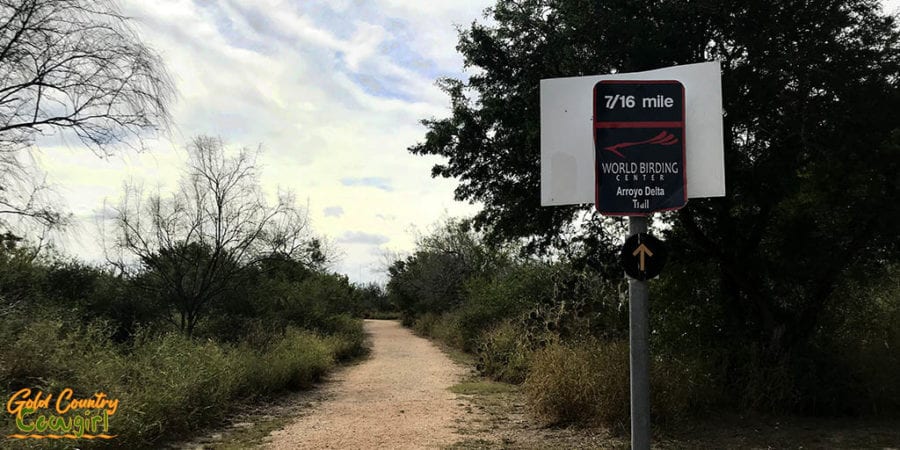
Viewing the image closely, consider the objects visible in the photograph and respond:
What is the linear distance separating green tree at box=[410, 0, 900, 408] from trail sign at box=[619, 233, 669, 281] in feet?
12.6

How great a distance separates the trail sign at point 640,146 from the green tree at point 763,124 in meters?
3.53

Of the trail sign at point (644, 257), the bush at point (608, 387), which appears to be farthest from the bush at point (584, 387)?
the trail sign at point (644, 257)

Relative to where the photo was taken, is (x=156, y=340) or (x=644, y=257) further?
(x=156, y=340)

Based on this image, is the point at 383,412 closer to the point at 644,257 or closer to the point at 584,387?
the point at 584,387

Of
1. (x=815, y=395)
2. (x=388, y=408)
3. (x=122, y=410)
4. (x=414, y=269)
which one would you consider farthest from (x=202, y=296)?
(x=414, y=269)

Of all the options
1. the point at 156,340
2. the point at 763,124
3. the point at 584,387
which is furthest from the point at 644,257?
the point at 156,340

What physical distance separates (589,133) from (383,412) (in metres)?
6.99

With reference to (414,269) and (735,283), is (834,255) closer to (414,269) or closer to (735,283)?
(735,283)

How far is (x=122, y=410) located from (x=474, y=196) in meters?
6.19

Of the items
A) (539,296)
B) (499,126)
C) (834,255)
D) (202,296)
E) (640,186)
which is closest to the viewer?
(640,186)

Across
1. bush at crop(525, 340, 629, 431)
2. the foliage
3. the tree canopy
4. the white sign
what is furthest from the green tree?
the foliage

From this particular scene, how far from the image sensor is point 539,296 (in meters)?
17.3

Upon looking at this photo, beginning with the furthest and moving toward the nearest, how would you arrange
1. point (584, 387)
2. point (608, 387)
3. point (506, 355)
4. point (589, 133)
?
point (506, 355)
point (584, 387)
point (608, 387)
point (589, 133)

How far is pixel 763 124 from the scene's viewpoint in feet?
25.5
